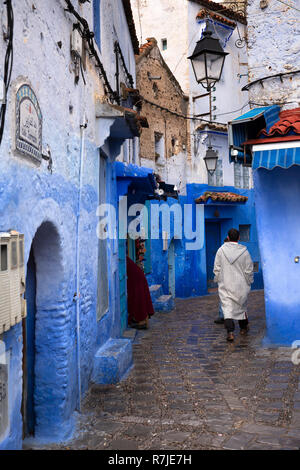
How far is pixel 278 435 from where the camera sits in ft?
13.2

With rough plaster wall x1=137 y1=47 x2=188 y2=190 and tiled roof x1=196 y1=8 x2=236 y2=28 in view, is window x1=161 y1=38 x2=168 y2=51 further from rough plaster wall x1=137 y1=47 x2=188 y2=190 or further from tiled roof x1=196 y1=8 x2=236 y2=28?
rough plaster wall x1=137 y1=47 x2=188 y2=190

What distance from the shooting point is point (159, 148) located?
1535cm

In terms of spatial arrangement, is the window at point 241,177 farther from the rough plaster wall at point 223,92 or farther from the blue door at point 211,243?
the blue door at point 211,243

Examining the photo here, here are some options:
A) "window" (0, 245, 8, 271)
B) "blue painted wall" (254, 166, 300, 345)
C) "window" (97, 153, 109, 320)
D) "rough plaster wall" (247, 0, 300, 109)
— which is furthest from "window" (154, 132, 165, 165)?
"window" (0, 245, 8, 271)

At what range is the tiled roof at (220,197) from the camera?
1616 cm

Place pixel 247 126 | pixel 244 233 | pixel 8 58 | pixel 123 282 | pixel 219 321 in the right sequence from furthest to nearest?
pixel 244 233, pixel 219 321, pixel 123 282, pixel 247 126, pixel 8 58

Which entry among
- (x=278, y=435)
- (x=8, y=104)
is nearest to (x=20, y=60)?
(x=8, y=104)

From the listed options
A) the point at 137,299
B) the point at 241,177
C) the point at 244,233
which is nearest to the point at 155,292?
the point at 137,299

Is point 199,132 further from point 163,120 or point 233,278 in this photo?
point 233,278

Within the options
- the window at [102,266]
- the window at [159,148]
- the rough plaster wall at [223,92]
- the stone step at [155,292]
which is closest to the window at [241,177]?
the rough plaster wall at [223,92]

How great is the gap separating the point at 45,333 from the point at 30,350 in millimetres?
218

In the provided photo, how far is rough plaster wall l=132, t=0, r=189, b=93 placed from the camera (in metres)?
17.0

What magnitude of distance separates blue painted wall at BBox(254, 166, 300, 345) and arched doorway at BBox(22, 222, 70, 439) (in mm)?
3844
